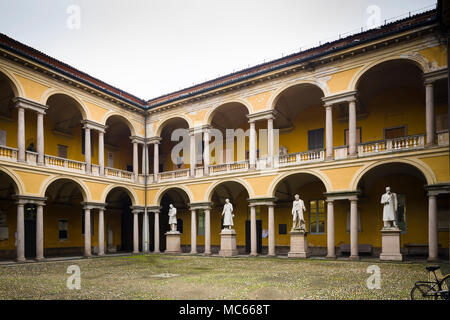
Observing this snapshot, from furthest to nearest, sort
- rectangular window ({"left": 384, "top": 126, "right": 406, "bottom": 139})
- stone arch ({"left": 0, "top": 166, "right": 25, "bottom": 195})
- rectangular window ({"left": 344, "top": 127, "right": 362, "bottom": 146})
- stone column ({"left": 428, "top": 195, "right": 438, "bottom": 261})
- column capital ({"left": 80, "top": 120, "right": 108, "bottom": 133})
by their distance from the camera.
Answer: column capital ({"left": 80, "top": 120, "right": 108, "bottom": 133}) < rectangular window ({"left": 344, "top": 127, "right": 362, "bottom": 146}) < rectangular window ({"left": 384, "top": 126, "right": 406, "bottom": 139}) < stone arch ({"left": 0, "top": 166, "right": 25, "bottom": 195}) < stone column ({"left": 428, "top": 195, "right": 438, "bottom": 261})

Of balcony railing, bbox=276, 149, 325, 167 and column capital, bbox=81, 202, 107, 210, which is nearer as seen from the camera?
balcony railing, bbox=276, 149, 325, 167

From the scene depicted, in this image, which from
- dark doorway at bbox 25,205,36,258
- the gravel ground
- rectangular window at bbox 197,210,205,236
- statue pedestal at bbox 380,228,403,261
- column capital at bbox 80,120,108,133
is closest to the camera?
the gravel ground

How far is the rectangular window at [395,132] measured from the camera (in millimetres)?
19156

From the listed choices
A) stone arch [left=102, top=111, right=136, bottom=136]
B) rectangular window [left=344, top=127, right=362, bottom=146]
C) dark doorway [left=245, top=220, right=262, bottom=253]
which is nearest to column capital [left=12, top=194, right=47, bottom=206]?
stone arch [left=102, top=111, right=136, bottom=136]

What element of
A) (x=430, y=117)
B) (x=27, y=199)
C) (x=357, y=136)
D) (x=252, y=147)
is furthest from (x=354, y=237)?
(x=27, y=199)

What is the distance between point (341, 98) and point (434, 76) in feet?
13.4

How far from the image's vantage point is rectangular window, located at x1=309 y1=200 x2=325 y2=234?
2134 centimetres

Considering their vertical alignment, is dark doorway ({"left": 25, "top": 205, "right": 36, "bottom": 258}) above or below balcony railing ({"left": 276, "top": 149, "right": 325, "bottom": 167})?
below

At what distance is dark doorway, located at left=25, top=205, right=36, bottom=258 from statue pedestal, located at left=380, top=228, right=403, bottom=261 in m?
19.6

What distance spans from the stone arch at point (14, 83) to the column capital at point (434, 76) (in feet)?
62.8

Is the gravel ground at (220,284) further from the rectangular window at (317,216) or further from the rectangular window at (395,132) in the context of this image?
the rectangular window at (395,132)

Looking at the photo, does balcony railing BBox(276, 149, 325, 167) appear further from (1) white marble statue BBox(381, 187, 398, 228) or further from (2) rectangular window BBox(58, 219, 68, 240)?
(2) rectangular window BBox(58, 219, 68, 240)

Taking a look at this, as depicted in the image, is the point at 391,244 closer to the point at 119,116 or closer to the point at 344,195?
the point at 344,195

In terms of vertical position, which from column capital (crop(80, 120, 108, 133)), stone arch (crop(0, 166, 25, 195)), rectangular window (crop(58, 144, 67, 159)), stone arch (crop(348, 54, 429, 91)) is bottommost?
stone arch (crop(0, 166, 25, 195))
